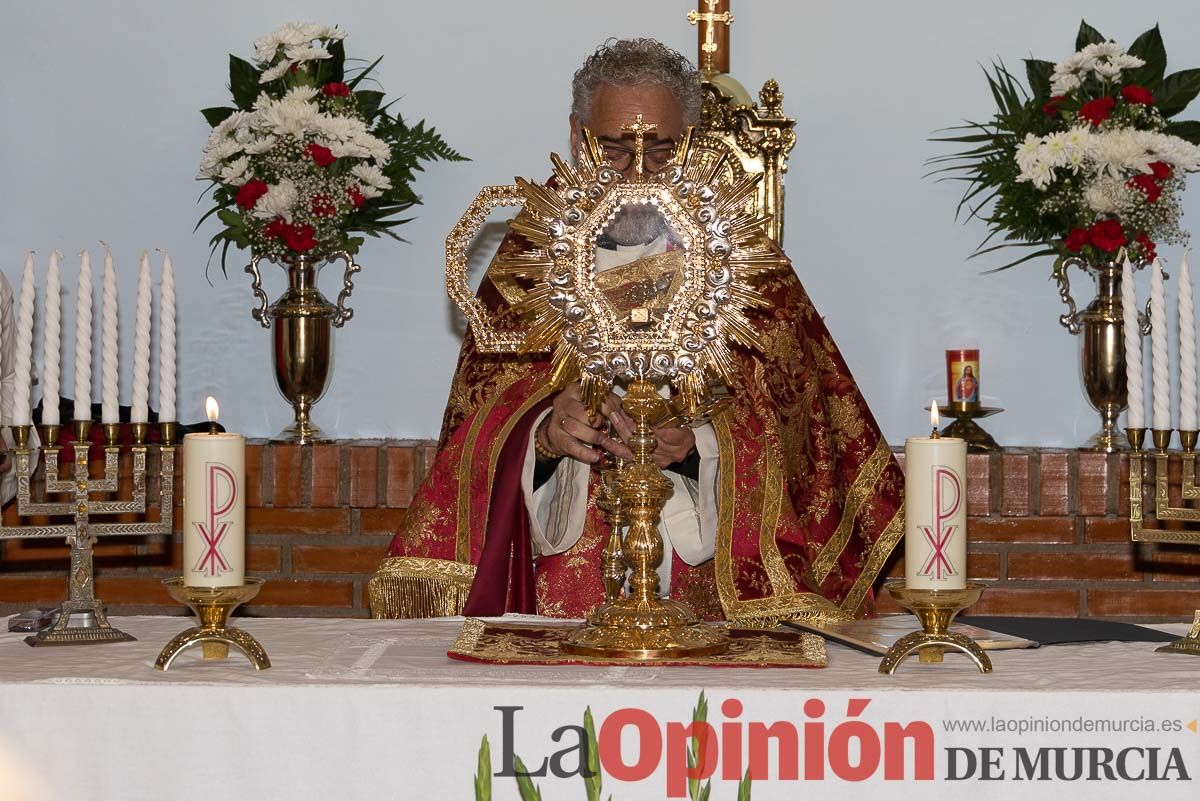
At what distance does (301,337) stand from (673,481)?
6.46ft

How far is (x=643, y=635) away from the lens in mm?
2088

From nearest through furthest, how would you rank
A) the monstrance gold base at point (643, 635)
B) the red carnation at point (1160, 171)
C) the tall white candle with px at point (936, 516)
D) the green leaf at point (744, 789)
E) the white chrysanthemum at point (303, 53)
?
the green leaf at point (744, 789), the tall white candle with px at point (936, 516), the monstrance gold base at point (643, 635), the red carnation at point (1160, 171), the white chrysanthemum at point (303, 53)

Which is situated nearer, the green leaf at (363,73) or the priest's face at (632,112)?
the priest's face at (632,112)

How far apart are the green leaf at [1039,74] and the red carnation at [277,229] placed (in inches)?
91.0

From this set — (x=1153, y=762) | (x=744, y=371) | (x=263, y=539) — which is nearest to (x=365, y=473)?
(x=263, y=539)

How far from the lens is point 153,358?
534cm

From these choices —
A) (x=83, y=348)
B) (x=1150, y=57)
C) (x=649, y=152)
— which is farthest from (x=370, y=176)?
(x=83, y=348)

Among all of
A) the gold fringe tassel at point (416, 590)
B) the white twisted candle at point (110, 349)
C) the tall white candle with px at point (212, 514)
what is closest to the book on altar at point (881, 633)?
the gold fringe tassel at point (416, 590)

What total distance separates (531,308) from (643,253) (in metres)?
0.19

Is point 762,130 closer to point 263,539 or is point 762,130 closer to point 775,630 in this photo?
point 263,539

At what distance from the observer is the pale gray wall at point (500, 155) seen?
16.5 ft

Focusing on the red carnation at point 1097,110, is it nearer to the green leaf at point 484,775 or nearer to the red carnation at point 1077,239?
the red carnation at point 1077,239

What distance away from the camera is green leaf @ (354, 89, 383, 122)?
16.0ft

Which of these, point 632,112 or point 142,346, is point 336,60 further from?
point 142,346
